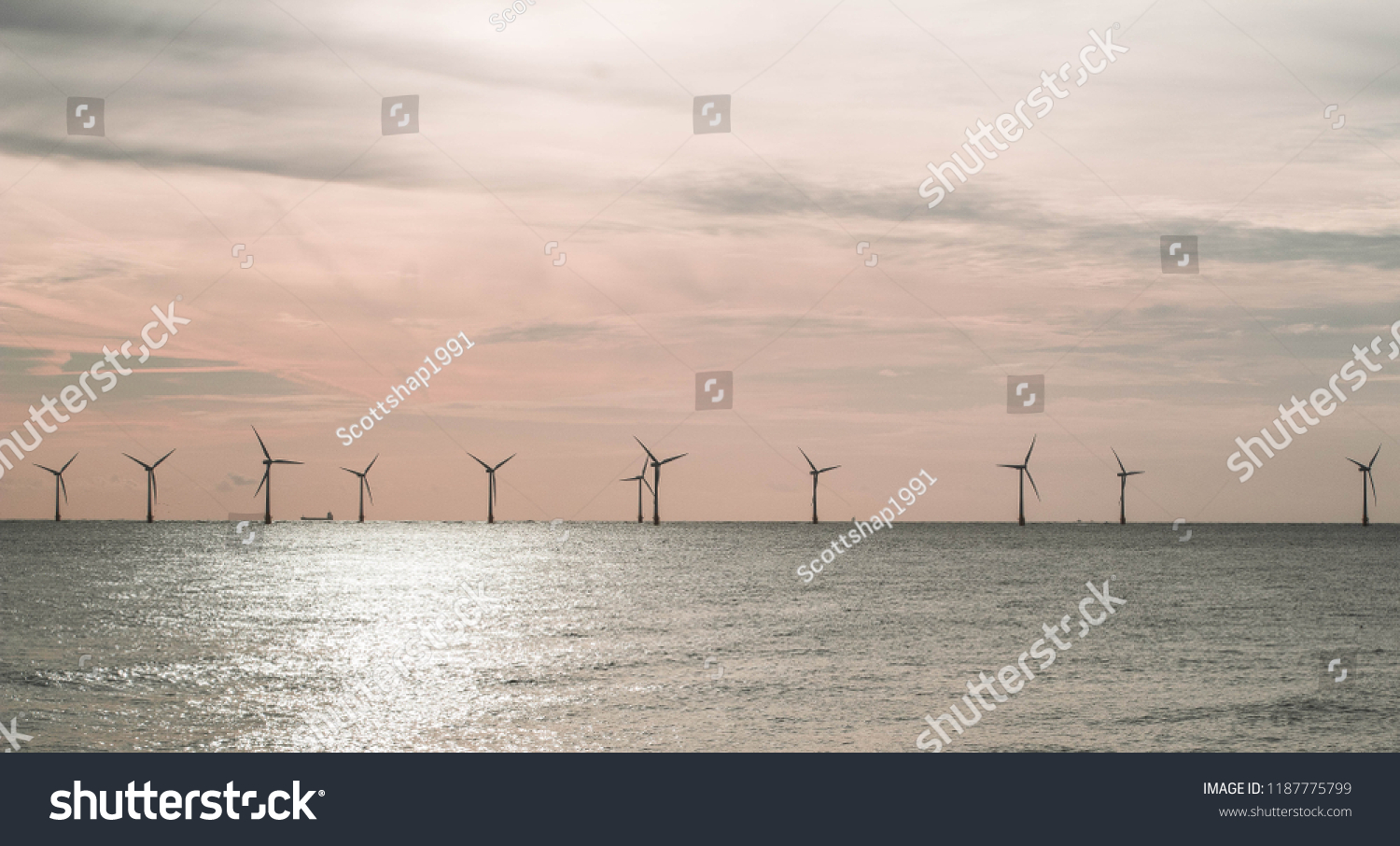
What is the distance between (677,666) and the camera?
5319 centimetres

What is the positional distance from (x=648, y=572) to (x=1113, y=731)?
104m

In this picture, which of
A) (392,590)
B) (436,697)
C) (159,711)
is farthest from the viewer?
(392,590)

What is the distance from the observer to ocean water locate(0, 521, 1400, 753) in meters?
38.2

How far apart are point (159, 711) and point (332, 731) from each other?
8.15 m

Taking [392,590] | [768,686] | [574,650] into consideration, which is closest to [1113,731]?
[768,686]

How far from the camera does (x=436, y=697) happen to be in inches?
1770

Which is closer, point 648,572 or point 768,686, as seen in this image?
point 768,686

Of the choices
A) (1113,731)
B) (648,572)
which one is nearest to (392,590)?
(648,572)

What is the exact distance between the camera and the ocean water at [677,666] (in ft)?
125

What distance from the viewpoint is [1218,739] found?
1501 inches
